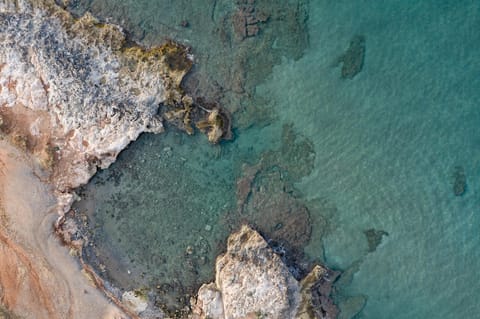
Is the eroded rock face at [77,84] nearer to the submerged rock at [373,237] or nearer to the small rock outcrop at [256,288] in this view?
the small rock outcrop at [256,288]

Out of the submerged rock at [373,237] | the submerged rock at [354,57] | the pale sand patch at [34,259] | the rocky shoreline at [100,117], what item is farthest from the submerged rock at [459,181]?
the pale sand patch at [34,259]

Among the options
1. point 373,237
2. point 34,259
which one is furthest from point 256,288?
point 34,259

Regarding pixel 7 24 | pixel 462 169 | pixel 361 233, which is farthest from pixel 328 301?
pixel 7 24

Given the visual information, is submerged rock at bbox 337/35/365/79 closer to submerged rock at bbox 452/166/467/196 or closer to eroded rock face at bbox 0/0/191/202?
submerged rock at bbox 452/166/467/196

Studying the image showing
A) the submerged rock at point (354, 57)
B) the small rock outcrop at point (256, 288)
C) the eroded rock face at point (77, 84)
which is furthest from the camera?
the submerged rock at point (354, 57)

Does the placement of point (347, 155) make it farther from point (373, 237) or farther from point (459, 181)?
point (459, 181)

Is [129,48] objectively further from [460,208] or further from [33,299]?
[460,208]

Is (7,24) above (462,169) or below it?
above
